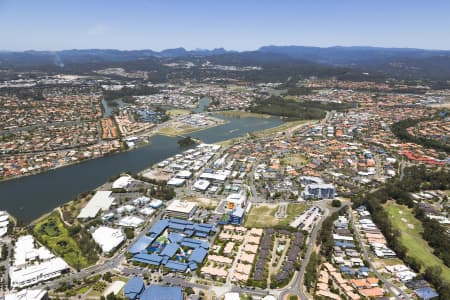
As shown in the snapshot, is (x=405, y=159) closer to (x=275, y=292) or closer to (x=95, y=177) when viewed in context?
(x=275, y=292)

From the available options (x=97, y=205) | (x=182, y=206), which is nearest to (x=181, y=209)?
(x=182, y=206)

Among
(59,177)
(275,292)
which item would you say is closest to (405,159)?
(275,292)

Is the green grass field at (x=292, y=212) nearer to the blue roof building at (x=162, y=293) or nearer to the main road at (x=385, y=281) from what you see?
the main road at (x=385, y=281)

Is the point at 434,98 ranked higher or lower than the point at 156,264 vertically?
higher

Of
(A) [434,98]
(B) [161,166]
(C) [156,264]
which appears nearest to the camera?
(C) [156,264]

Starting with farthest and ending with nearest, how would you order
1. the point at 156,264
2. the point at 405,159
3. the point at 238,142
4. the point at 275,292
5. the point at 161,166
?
the point at 238,142 → the point at 405,159 → the point at 161,166 → the point at 156,264 → the point at 275,292

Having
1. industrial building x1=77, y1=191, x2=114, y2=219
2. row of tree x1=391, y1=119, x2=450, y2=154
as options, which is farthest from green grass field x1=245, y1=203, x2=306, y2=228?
row of tree x1=391, y1=119, x2=450, y2=154

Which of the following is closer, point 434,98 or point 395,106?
point 395,106
